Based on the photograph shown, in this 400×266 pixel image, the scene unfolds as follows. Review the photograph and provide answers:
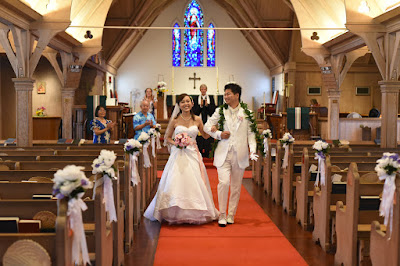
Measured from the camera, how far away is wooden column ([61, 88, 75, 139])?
1267 cm

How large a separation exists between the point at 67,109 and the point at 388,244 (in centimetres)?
1083

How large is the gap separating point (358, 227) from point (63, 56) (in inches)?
406

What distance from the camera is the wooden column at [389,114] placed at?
9422mm

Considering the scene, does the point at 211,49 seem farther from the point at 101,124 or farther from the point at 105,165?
the point at 105,165

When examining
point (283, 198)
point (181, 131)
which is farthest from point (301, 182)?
point (181, 131)

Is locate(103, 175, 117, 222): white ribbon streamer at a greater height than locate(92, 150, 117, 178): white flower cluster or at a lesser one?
lesser

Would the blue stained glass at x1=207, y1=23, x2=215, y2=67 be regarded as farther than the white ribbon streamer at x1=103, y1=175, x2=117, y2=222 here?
Yes

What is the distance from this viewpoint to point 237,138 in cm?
576

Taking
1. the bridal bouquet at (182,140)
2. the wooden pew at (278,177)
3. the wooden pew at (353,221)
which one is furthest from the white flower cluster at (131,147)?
the wooden pew at (278,177)

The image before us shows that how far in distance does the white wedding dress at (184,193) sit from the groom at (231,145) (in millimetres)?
228

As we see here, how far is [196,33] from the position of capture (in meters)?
22.4

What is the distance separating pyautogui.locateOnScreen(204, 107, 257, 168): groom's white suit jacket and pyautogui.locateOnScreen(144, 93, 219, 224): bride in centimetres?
32

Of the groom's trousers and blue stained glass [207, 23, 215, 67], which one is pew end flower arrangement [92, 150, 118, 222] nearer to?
the groom's trousers

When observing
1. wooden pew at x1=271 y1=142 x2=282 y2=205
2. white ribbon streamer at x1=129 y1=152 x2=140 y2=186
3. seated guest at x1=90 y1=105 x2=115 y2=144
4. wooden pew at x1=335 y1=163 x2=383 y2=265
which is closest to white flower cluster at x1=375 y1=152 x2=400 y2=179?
wooden pew at x1=335 y1=163 x2=383 y2=265
